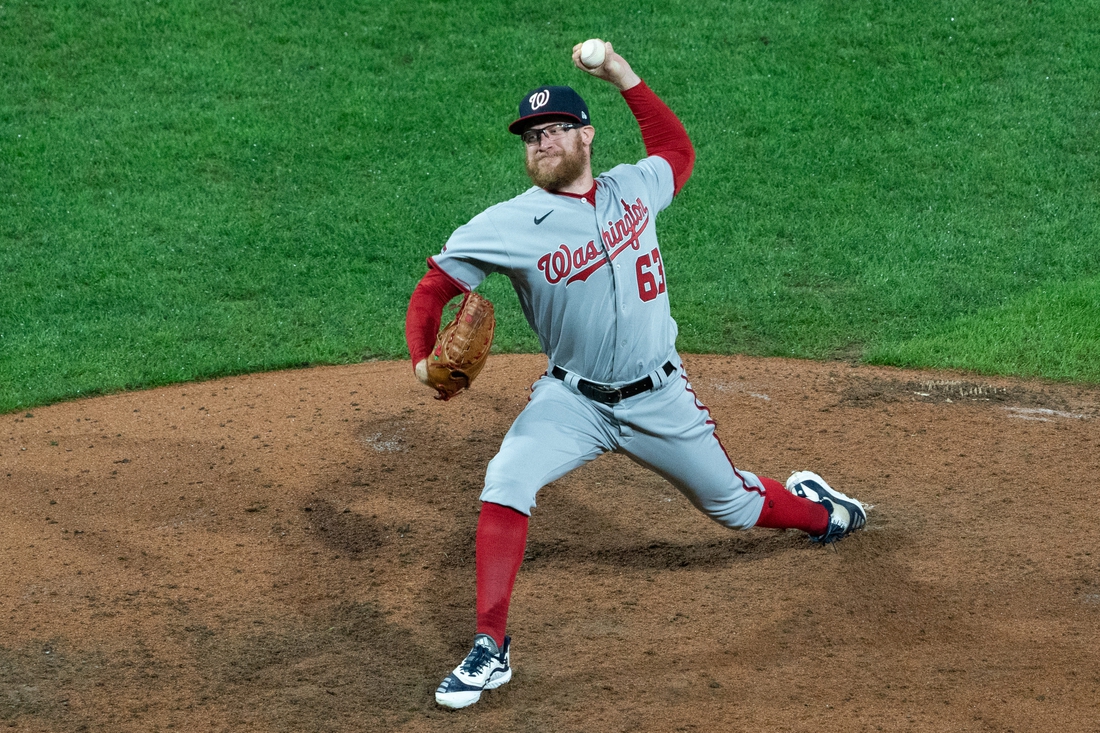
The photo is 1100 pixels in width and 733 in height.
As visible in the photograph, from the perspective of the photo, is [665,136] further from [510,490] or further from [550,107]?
[510,490]

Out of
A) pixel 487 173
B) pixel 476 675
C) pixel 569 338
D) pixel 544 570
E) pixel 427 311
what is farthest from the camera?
pixel 487 173

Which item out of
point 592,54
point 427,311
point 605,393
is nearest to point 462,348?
point 427,311

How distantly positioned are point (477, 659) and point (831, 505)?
169 cm

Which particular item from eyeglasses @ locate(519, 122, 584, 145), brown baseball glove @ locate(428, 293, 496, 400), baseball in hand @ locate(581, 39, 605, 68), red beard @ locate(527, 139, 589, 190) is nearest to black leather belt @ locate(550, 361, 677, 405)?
brown baseball glove @ locate(428, 293, 496, 400)

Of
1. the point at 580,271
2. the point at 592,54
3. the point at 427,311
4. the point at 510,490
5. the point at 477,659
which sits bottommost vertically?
the point at 477,659

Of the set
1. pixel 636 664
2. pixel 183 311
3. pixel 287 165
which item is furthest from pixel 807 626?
pixel 287 165

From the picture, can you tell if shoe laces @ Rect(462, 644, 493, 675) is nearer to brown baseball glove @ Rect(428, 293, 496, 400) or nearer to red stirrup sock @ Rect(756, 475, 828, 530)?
brown baseball glove @ Rect(428, 293, 496, 400)

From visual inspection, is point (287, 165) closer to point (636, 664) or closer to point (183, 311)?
point (183, 311)

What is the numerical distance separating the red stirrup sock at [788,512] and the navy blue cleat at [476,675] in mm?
1185

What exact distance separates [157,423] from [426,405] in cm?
139

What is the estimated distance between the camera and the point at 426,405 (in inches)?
245

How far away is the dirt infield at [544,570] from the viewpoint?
3.71 m

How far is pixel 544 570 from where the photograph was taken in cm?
462

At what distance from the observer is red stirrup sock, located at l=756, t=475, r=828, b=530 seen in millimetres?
4383
